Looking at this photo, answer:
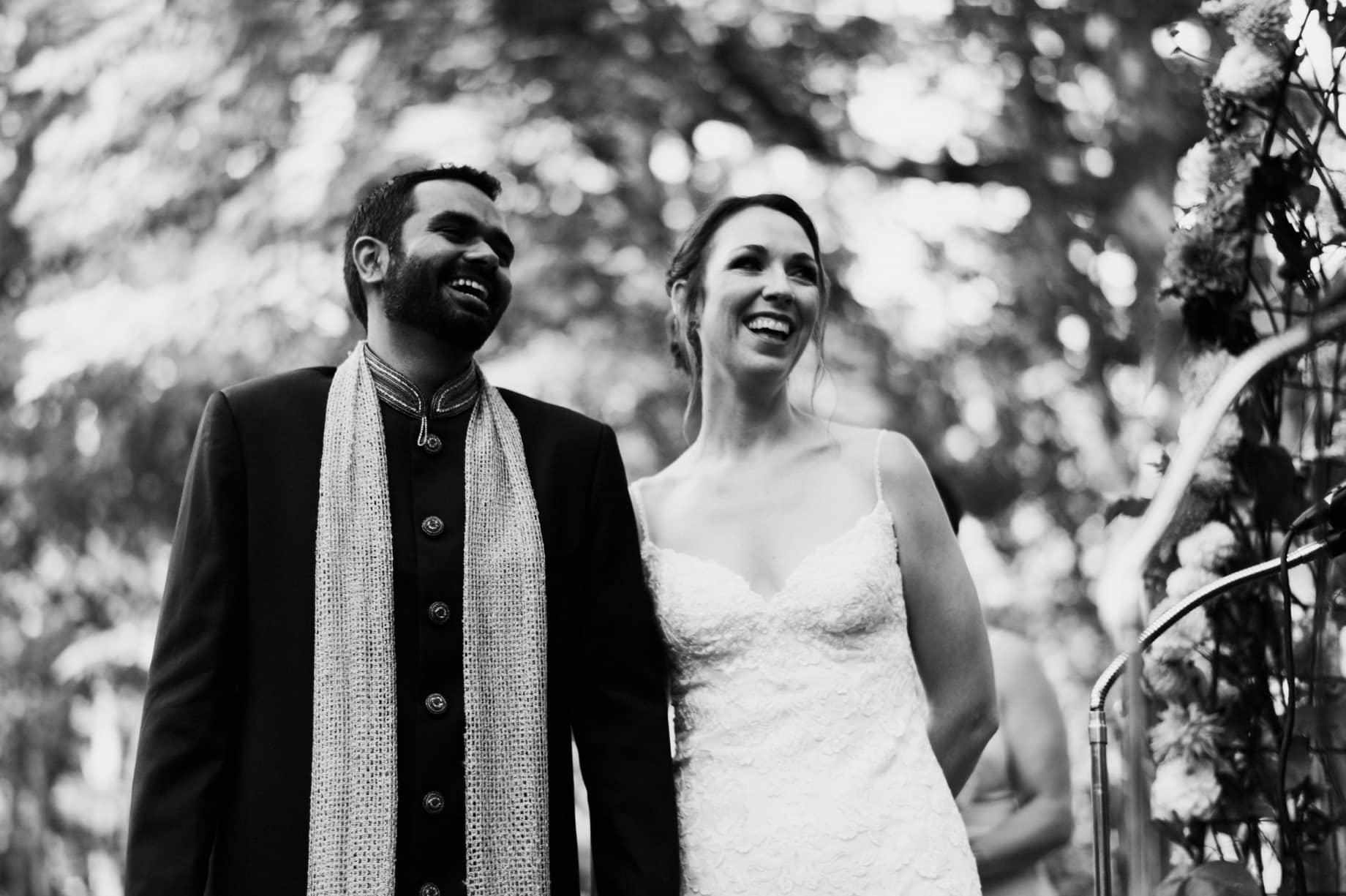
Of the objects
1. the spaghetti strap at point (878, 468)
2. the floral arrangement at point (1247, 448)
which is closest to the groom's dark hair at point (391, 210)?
the spaghetti strap at point (878, 468)

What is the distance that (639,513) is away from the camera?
4047 mm

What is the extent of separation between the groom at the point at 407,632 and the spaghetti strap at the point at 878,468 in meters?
0.58

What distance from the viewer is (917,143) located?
32.1 feet

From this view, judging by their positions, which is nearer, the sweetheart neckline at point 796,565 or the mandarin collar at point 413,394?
the mandarin collar at point 413,394

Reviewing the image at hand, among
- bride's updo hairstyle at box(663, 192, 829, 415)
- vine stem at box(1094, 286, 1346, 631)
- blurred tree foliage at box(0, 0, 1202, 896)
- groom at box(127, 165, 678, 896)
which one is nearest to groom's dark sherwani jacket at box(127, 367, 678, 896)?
groom at box(127, 165, 678, 896)

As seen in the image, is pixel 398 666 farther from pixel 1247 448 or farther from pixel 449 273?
pixel 1247 448

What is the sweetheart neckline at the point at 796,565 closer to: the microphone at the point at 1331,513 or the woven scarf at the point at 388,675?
the woven scarf at the point at 388,675

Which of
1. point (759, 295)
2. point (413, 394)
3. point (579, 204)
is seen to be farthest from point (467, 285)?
point (579, 204)

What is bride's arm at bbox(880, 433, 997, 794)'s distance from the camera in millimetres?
3840

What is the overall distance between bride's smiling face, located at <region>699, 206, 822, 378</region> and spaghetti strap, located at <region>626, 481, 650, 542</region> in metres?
0.36

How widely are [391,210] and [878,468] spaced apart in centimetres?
124

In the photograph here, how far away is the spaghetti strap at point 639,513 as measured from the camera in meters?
3.98

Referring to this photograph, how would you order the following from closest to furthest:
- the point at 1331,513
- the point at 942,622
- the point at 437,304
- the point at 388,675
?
1. the point at 1331,513
2. the point at 388,675
3. the point at 437,304
4. the point at 942,622

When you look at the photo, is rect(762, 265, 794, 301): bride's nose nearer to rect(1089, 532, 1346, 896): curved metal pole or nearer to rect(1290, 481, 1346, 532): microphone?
rect(1089, 532, 1346, 896): curved metal pole
